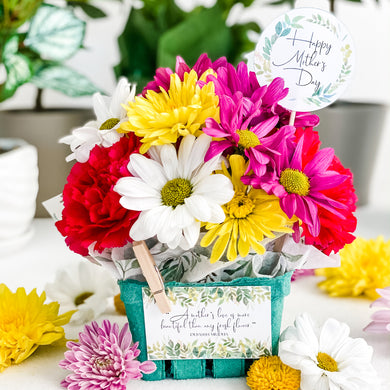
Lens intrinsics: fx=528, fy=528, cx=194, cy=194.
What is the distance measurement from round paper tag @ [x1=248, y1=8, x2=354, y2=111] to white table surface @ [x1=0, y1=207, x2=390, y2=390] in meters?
0.26

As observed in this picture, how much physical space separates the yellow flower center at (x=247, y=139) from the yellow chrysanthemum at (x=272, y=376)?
192 millimetres

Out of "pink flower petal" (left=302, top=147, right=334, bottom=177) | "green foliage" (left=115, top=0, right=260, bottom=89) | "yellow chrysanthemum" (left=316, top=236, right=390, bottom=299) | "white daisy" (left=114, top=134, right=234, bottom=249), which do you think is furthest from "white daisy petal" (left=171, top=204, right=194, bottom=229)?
"green foliage" (left=115, top=0, right=260, bottom=89)

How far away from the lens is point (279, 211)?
417 mm

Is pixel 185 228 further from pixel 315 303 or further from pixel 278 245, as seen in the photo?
pixel 315 303

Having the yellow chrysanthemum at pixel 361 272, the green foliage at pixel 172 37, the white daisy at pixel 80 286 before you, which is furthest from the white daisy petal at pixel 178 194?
the green foliage at pixel 172 37

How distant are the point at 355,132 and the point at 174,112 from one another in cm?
79

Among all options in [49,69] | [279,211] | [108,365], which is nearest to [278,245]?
[279,211]

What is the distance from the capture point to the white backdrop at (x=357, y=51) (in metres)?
1.32

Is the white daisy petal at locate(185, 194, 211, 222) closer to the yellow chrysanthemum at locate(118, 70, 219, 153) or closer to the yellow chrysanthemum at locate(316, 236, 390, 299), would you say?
the yellow chrysanthemum at locate(118, 70, 219, 153)

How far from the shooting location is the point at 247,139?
1.36ft

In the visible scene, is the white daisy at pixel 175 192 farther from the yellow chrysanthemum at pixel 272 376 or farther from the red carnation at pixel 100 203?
the yellow chrysanthemum at pixel 272 376

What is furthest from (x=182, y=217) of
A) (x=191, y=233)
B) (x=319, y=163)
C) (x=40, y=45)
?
(x=40, y=45)

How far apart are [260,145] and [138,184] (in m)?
0.10

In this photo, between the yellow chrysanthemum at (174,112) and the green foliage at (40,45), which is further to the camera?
the green foliage at (40,45)
